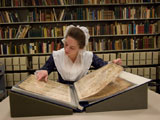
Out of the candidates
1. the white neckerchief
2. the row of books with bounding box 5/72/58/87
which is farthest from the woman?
the row of books with bounding box 5/72/58/87

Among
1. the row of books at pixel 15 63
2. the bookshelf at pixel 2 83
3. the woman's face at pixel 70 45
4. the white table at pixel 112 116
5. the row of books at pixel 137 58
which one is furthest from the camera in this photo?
the row of books at pixel 137 58

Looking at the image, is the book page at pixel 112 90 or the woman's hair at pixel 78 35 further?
the woman's hair at pixel 78 35

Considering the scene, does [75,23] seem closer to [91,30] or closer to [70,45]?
[91,30]

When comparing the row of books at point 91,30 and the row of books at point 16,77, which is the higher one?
the row of books at point 91,30

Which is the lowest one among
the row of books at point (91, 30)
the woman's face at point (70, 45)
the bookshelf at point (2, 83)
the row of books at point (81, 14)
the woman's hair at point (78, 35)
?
the bookshelf at point (2, 83)

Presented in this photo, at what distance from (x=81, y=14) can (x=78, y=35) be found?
2.48m

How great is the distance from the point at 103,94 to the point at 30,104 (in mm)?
316

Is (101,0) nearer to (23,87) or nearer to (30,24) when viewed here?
(30,24)

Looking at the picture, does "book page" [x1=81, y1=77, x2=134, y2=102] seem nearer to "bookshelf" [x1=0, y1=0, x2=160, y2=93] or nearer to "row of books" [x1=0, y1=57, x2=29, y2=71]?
"bookshelf" [x1=0, y1=0, x2=160, y2=93]

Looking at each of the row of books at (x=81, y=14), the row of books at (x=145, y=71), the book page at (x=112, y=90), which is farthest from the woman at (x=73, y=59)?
the row of books at (x=145, y=71)

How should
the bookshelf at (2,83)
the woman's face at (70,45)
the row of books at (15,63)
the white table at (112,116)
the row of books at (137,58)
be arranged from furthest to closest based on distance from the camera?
1. the row of books at (137,58)
2. the row of books at (15,63)
3. the bookshelf at (2,83)
4. the woman's face at (70,45)
5. the white table at (112,116)

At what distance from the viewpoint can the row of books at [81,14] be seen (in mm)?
3713

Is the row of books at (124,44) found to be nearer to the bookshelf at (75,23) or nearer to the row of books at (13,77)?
the bookshelf at (75,23)

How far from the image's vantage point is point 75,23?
3881 millimetres
